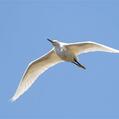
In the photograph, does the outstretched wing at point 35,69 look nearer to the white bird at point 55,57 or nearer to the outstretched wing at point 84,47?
the white bird at point 55,57

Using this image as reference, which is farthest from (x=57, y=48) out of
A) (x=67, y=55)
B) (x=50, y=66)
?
(x=50, y=66)

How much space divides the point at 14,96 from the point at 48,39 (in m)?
2.38

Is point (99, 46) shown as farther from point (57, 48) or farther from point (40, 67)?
point (40, 67)

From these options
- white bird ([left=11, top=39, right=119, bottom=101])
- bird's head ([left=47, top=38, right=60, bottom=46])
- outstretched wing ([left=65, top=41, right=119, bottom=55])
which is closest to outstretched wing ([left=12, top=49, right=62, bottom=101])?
white bird ([left=11, top=39, right=119, bottom=101])

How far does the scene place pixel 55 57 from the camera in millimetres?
20969

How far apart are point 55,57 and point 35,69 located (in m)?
0.83

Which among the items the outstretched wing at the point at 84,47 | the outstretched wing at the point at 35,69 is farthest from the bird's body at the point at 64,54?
the outstretched wing at the point at 35,69

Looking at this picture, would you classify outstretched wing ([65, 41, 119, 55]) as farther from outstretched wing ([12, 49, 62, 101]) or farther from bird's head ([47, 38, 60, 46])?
outstretched wing ([12, 49, 62, 101])

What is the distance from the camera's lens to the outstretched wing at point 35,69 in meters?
21.1

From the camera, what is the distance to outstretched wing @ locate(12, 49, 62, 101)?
21.1 meters

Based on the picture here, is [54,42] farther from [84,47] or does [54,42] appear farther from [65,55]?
[84,47]

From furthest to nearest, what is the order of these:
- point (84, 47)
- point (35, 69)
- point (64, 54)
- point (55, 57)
Result: point (35, 69) → point (55, 57) → point (84, 47) → point (64, 54)

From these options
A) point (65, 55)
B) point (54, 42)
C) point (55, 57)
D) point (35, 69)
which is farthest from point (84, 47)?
point (35, 69)

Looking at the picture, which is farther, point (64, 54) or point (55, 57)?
point (55, 57)
